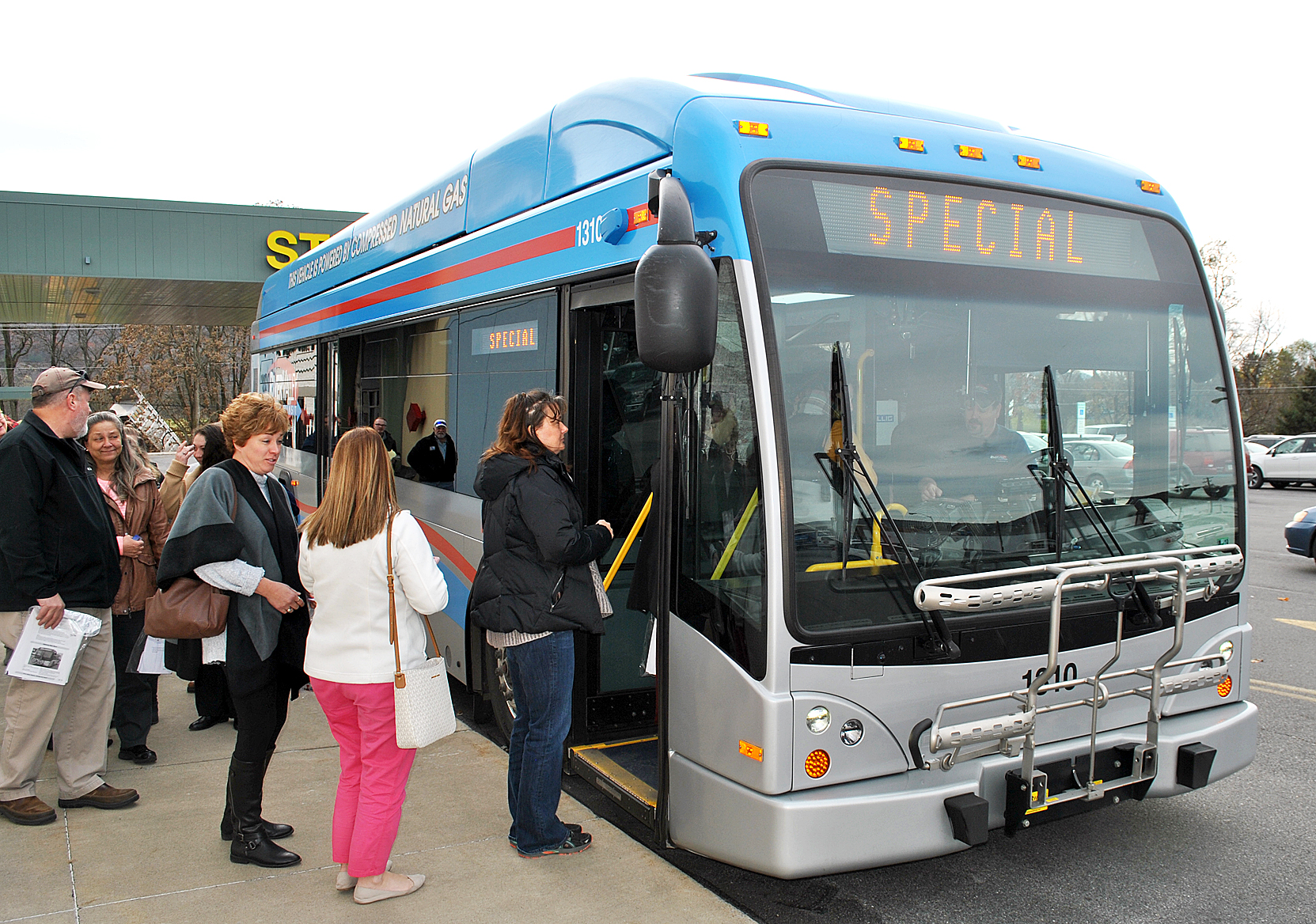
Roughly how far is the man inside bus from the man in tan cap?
11.5 feet

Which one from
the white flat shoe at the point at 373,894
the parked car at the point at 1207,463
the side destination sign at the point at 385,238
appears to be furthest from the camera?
the side destination sign at the point at 385,238

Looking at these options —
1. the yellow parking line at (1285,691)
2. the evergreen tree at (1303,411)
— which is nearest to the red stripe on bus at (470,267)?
the yellow parking line at (1285,691)

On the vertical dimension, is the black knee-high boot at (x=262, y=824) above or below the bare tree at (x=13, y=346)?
below

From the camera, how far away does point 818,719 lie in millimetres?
3354

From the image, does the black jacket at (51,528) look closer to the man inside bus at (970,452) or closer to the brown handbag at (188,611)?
the brown handbag at (188,611)

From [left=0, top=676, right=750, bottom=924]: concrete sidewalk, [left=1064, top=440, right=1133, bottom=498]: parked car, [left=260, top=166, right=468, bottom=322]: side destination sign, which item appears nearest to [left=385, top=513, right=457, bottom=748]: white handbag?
[left=0, top=676, right=750, bottom=924]: concrete sidewalk

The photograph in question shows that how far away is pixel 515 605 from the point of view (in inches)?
153

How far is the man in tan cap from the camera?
14.0ft

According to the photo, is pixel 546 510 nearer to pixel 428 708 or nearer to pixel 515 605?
pixel 515 605

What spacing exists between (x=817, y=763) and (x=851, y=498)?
88 centimetres

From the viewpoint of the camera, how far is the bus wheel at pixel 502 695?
202 inches

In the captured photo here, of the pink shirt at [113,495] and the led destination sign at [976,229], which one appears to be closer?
the led destination sign at [976,229]

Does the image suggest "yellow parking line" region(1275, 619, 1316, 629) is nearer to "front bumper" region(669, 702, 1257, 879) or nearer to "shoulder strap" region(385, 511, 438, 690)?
"front bumper" region(669, 702, 1257, 879)

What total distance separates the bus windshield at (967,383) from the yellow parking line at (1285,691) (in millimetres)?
3590
